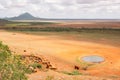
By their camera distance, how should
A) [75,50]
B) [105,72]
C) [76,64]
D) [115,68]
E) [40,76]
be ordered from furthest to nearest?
[75,50]
[76,64]
[115,68]
[105,72]
[40,76]

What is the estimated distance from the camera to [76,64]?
28.5 m

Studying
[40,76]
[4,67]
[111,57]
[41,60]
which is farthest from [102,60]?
[4,67]

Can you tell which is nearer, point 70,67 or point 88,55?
point 70,67

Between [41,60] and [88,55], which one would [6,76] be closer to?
[41,60]

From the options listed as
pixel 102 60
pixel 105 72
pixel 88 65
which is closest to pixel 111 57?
pixel 102 60

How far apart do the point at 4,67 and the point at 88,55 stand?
23.6 m

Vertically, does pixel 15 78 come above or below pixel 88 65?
above

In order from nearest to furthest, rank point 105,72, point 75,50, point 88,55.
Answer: point 105,72 → point 88,55 → point 75,50

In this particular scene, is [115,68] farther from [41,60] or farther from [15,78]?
[15,78]

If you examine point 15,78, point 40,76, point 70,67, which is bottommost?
point 70,67

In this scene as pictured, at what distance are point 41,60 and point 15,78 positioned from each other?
1519cm

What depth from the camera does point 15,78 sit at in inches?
424

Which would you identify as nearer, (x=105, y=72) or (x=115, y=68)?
(x=105, y=72)

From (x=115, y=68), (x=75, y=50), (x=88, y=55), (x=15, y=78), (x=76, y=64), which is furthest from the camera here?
(x=75, y=50)
